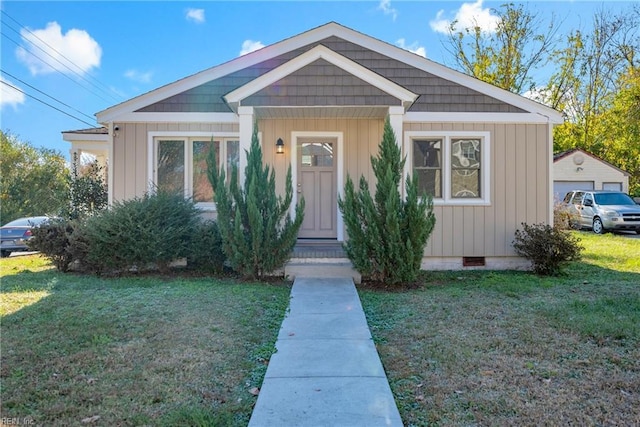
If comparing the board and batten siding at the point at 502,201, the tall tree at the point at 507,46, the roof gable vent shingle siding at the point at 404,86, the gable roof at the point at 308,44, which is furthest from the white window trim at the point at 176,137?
the tall tree at the point at 507,46

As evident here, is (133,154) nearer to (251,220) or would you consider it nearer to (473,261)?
(251,220)

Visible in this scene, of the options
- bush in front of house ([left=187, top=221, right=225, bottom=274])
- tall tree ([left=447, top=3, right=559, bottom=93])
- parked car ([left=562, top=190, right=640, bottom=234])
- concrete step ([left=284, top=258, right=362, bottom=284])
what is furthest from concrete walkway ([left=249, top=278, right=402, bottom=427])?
tall tree ([left=447, top=3, right=559, bottom=93])

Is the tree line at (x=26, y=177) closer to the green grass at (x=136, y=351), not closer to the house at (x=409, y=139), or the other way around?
the house at (x=409, y=139)

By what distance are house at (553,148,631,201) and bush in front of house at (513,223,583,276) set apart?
16.0 m

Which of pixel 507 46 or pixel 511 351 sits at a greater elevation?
pixel 507 46

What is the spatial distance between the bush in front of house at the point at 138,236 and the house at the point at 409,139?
979 mm

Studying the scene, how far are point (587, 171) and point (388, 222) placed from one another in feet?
66.0

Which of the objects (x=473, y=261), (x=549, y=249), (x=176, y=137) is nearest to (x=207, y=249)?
(x=176, y=137)

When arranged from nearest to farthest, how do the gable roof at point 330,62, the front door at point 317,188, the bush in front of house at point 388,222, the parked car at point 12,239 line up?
the bush in front of house at point 388,222 < the gable roof at point 330,62 < the front door at point 317,188 < the parked car at point 12,239

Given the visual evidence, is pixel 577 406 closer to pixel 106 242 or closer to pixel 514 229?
pixel 514 229

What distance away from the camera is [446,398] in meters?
2.80

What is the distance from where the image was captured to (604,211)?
14.8m

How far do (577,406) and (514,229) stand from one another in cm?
569

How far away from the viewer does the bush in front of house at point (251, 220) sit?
620cm
